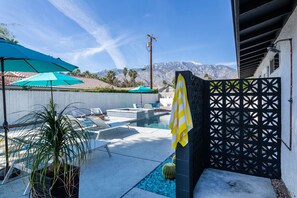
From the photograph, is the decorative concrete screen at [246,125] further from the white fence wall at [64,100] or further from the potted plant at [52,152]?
the white fence wall at [64,100]

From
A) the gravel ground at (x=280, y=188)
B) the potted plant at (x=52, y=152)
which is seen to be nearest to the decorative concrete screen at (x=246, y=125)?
the gravel ground at (x=280, y=188)

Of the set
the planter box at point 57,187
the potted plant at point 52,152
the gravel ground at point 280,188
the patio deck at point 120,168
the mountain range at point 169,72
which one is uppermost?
the mountain range at point 169,72

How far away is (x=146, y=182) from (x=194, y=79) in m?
2.25

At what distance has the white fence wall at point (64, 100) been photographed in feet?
32.5

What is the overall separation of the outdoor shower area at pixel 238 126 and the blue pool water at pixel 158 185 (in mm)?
484

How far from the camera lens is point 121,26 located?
19.9 meters

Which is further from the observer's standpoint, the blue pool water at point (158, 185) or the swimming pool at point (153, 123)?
the swimming pool at point (153, 123)

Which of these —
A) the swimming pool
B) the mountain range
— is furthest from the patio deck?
the mountain range

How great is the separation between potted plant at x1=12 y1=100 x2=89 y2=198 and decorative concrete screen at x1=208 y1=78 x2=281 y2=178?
3.06 m

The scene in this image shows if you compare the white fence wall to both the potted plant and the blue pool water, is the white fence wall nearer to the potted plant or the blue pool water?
the blue pool water

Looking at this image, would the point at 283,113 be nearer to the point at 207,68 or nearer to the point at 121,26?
the point at 121,26

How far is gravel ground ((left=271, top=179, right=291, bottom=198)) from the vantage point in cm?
304

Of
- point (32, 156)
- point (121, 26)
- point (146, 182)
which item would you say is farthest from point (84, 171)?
point (121, 26)

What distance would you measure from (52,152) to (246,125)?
146 inches
